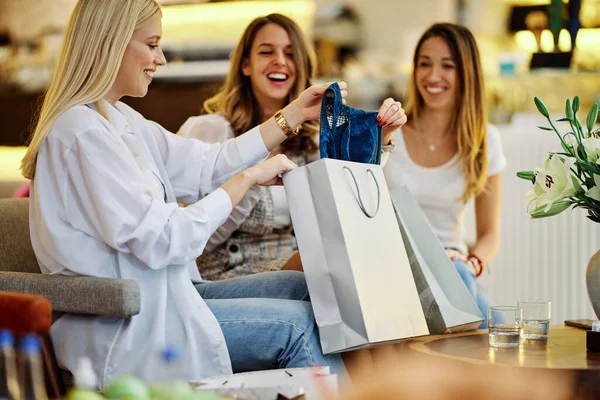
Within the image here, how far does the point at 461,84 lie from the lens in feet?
9.35

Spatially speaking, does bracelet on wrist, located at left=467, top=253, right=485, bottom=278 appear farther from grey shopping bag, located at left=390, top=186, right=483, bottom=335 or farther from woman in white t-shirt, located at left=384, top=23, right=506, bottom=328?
grey shopping bag, located at left=390, top=186, right=483, bottom=335

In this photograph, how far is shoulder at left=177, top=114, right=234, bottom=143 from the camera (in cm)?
254

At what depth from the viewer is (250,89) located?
2.71 meters

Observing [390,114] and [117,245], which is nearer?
[117,245]

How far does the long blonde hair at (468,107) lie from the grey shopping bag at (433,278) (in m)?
0.66

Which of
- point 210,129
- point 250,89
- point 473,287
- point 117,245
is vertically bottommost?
point 473,287

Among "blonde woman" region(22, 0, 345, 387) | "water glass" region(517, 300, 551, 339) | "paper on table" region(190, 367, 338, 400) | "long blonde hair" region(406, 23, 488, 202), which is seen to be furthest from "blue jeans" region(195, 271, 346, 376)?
"long blonde hair" region(406, 23, 488, 202)

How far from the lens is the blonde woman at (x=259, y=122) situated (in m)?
2.43

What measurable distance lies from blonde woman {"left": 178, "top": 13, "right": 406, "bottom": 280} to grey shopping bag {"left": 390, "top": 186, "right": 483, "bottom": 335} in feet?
1.17

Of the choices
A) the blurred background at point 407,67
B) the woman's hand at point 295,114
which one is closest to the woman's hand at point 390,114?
the woman's hand at point 295,114

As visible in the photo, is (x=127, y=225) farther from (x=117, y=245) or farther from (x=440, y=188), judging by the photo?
(x=440, y=188)

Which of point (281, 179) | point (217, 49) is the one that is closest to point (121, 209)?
point (281, 179)

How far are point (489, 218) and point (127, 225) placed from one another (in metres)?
1.51

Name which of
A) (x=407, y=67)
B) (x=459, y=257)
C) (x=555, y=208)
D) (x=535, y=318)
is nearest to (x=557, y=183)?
(x=555, y=208)
